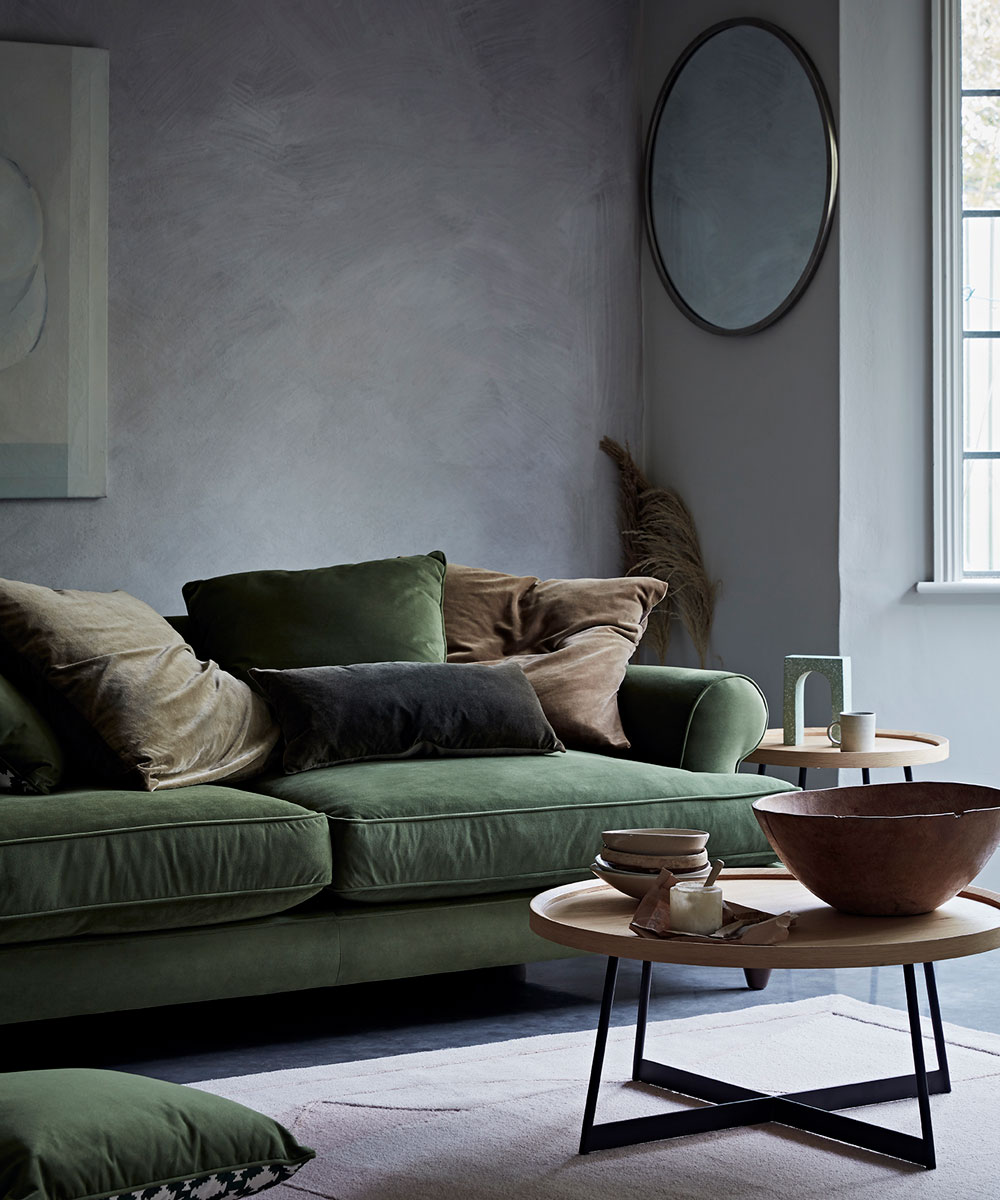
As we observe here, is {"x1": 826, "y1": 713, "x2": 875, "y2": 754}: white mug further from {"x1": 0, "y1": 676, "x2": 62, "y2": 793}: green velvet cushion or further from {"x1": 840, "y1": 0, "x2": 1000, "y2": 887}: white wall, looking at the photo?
{"x1": 0, "y1": 676, "x2": 62, "y2": 793}: green velvet cushion

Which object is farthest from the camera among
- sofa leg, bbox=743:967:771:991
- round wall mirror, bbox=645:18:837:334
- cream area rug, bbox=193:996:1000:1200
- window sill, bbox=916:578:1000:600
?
round wall mirror, bbox=645:18:837:334

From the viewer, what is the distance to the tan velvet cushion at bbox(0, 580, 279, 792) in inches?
119

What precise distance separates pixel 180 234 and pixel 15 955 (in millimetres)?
2274

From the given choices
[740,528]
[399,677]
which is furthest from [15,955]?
[740,528]

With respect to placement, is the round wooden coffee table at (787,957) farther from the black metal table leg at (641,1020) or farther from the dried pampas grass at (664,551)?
the dried pampas grass at (664,551)

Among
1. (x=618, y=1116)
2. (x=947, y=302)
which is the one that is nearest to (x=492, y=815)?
(x=618, y=1116)

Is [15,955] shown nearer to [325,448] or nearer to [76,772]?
[76,772]

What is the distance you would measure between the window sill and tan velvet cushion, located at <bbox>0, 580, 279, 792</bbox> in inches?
75.4

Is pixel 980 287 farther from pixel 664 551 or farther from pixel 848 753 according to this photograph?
pixel 848 753

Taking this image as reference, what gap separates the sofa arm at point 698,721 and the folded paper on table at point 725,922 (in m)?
1.24

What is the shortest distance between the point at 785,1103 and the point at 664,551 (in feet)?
8.24

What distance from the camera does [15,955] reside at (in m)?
2.61

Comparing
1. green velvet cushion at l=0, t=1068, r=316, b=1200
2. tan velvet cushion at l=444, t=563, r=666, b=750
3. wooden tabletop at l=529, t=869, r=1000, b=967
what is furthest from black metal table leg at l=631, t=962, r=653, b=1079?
tan velvet cushion at l=444, t=563, r=666, b=750

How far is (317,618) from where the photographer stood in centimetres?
360
